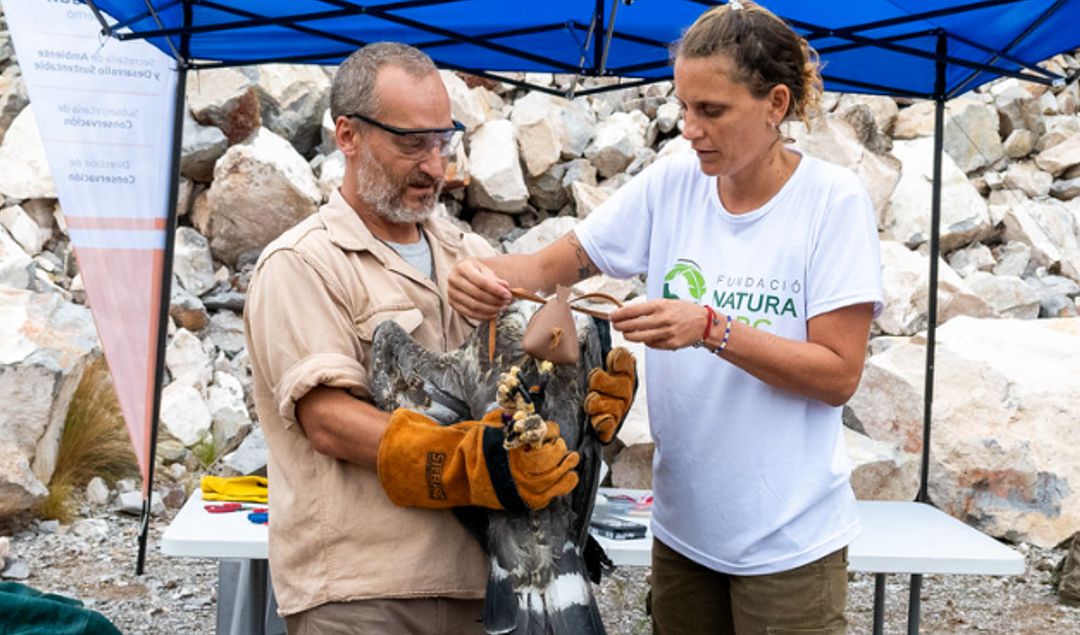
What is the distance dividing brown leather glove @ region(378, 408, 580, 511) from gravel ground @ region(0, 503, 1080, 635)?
3673 millimetres

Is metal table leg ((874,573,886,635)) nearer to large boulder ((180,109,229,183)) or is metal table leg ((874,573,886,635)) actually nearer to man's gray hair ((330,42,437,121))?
man's gray hair ((330,42,437,121))

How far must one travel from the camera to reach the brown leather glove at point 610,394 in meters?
2.37

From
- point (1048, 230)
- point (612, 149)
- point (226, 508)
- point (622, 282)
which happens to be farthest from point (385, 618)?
point (1048, 230)

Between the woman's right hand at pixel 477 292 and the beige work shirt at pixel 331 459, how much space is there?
0.10m

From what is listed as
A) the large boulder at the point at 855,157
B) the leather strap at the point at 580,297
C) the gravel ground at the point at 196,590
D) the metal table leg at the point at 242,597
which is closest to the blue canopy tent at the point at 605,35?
the metal table leg at the point at 242,597

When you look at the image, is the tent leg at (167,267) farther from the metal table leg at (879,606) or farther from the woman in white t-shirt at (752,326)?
the metal table leg at (879,606)

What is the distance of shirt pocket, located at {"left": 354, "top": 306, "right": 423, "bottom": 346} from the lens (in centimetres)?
230

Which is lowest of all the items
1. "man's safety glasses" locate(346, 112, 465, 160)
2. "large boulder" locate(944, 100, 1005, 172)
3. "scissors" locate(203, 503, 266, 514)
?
"scissors" locate(203, 503, 266, 514)

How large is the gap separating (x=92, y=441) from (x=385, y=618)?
18.5 ft

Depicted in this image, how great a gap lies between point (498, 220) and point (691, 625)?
8234mm

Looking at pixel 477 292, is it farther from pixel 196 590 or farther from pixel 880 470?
pixel 880 470

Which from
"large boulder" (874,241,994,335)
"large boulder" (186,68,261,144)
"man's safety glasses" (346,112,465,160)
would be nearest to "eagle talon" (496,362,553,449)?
"man's safety glasses" (346,112,465,160)

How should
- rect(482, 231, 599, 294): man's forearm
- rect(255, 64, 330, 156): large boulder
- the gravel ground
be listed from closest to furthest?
rect(482, 231, 599, 294): man's forearm → the gravel ground → rect(255, 64, 330, 156): large boulder

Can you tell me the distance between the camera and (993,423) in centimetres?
732
